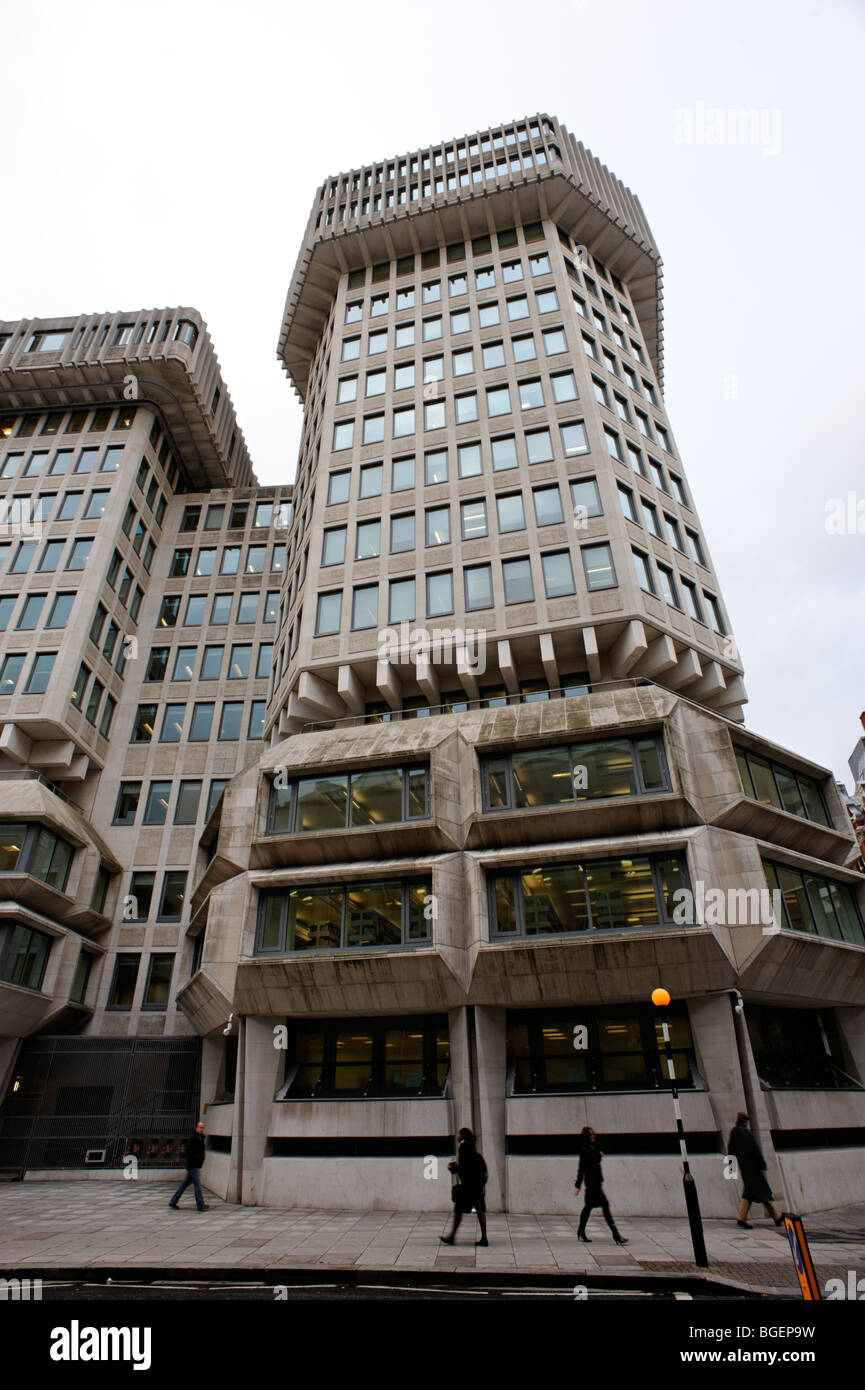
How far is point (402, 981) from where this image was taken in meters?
17.7

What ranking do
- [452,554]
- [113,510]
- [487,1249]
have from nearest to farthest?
[487,1249], [452,554], [113,510]

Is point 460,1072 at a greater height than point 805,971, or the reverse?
point 805,971

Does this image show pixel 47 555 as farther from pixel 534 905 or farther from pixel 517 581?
pixel 534 905

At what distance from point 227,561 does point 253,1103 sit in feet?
107

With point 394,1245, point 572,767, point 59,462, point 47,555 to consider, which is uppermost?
point 59,462

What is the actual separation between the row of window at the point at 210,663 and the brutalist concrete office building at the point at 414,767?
22cm

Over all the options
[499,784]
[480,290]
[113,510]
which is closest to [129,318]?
[113,510]

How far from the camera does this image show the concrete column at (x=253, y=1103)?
17.4 meters

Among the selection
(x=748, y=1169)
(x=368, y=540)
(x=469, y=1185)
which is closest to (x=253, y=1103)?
(x=469, y=1185)

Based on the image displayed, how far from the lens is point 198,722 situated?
37781 mm

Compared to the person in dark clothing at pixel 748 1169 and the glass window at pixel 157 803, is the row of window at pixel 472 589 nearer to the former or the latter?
the glass window at pixel 157 803

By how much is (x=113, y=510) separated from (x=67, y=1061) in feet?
88.2

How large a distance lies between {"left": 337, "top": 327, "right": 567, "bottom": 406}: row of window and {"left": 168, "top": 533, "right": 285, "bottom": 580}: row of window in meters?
13.5

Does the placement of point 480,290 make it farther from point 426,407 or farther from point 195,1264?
point 195,1264
